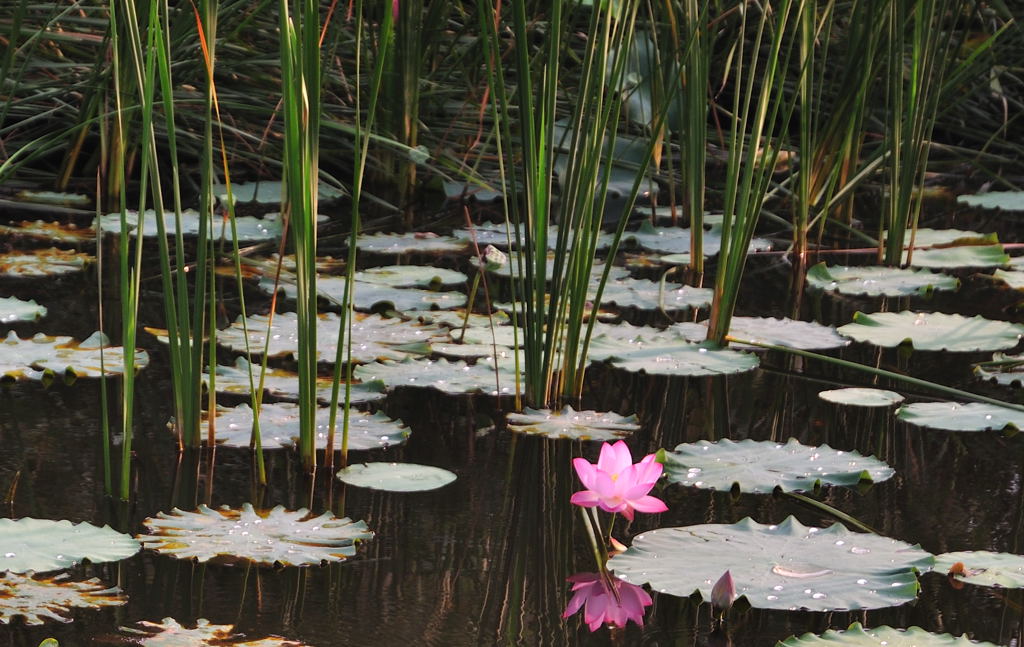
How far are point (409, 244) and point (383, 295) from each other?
19.8 inches

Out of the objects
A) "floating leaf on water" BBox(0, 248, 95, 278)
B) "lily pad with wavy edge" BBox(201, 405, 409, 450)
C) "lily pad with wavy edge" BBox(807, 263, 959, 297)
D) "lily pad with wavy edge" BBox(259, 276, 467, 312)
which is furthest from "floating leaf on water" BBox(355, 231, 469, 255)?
"lily pad with wavy edge" BBox(201, 405, 409, 450)

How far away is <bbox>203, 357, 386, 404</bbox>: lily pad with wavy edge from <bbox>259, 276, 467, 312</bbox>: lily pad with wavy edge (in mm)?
408

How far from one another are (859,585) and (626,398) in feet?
2.31

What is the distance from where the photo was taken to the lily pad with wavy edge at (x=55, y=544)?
1.18m

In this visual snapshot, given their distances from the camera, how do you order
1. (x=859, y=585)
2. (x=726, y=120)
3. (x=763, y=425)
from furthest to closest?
(x=726, y=120) < (x=763, y=425) < (x=859, y=585)

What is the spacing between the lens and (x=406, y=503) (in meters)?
1.42

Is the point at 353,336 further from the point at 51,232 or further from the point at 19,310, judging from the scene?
the point at 51,232

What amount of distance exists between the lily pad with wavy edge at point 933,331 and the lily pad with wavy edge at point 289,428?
2.90 feet

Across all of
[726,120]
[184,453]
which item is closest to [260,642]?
[184,453]

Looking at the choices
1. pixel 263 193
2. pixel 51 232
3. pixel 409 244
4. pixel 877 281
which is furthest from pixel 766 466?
pixel 263 193

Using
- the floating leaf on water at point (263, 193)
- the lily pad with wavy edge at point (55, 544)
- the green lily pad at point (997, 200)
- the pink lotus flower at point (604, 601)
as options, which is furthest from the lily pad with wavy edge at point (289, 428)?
the green lily pad at point (997, 200)

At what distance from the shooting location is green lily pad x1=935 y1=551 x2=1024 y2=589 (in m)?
1.22

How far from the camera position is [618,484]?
48.4 inches

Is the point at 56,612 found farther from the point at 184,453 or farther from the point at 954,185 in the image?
the point at 954,185
